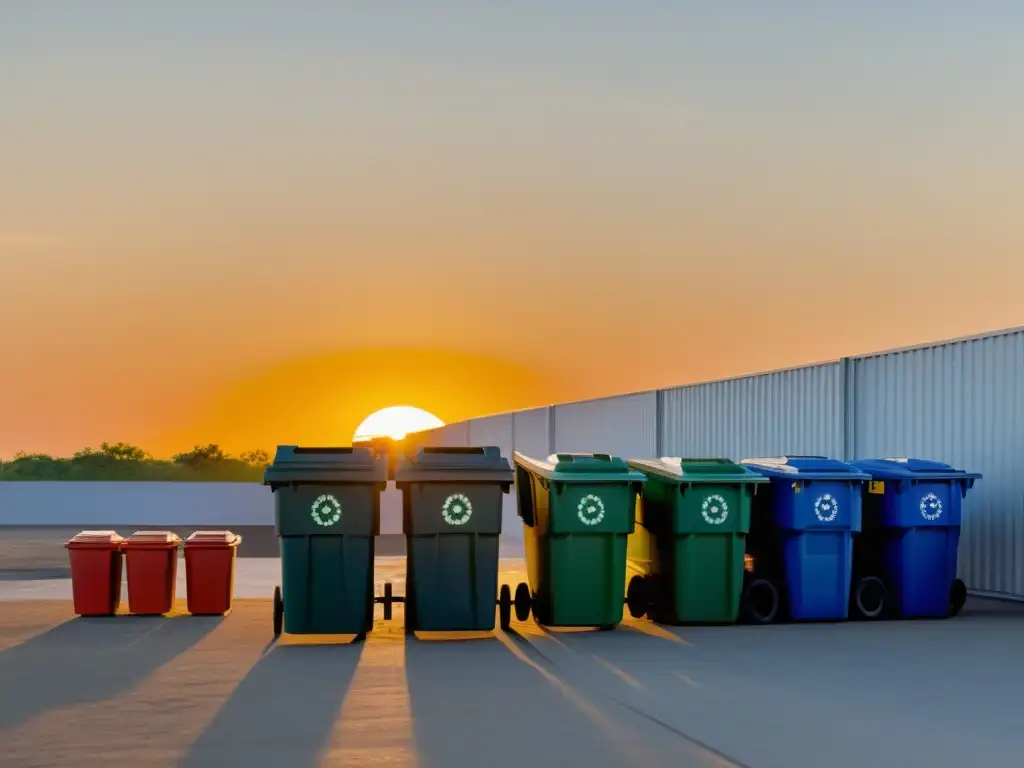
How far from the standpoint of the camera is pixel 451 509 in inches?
479

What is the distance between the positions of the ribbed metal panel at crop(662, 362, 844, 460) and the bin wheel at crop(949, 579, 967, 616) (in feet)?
13.5

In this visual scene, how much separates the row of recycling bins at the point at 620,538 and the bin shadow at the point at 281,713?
3.69 feet

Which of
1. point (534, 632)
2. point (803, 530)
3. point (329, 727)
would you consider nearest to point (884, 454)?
point (803, 530)

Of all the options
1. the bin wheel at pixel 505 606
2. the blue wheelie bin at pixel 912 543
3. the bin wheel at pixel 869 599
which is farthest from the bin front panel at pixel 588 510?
the blue wheelie bin at pixel 912 543

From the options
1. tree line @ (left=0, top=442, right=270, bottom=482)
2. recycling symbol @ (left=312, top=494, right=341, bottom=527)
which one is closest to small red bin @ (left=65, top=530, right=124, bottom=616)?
recycling symbol @ (left=312, top=494, right=341, bottom=527)

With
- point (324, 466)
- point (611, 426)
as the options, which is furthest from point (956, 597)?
point (611, 426)

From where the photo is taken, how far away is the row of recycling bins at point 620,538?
1206 cm

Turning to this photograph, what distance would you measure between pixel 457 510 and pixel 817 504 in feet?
11.8

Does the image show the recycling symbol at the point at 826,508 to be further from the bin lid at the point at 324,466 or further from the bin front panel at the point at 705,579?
the bin lid at the point at 324,466

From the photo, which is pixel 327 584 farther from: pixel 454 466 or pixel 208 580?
pixel 208 580

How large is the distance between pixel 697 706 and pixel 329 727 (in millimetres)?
2146

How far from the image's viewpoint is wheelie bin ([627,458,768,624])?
42.7 ft

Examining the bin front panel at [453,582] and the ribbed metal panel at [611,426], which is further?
the ribbed metal panel at [611,426]

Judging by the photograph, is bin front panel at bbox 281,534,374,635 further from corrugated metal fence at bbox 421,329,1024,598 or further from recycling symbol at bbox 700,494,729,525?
corrugated metal fence at bbox 421,329,1024,598
